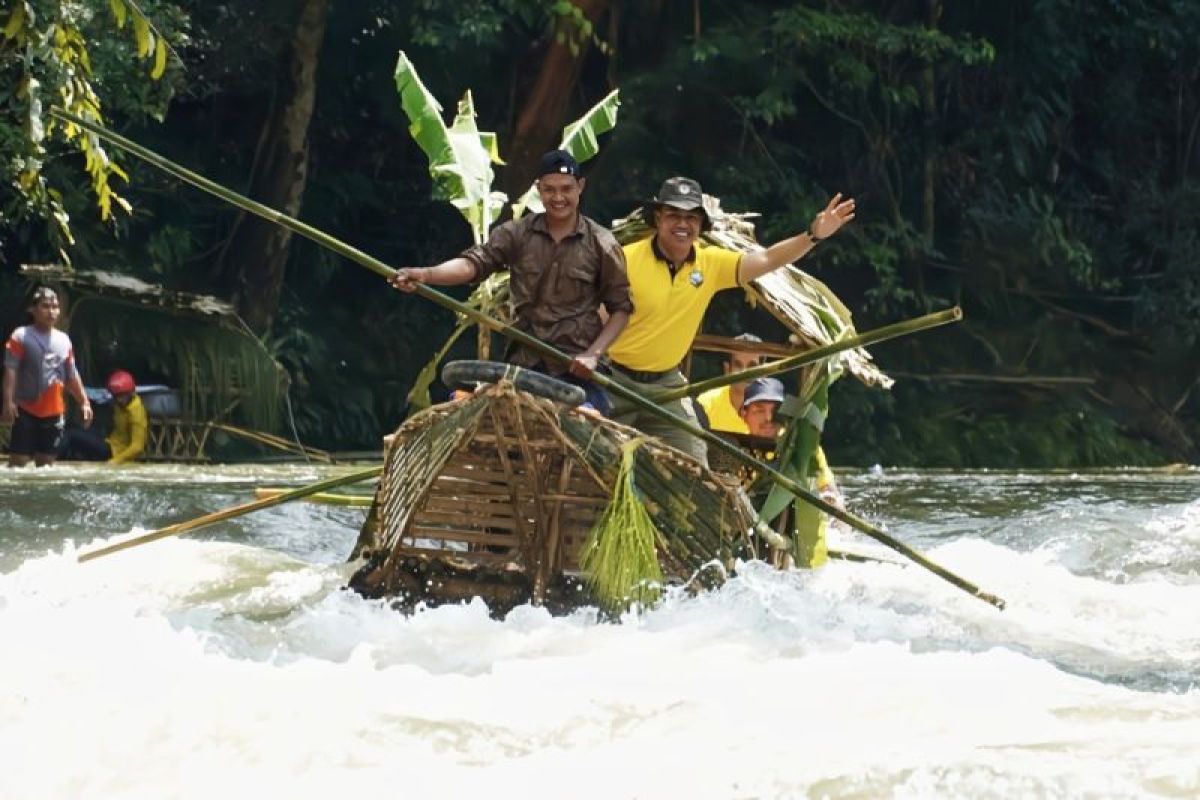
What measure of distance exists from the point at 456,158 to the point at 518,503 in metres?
2.18

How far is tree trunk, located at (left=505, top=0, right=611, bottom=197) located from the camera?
1838 cm

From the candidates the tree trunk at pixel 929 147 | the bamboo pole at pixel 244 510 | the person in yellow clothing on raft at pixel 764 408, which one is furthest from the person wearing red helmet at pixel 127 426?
the bamboo pole at pixel 244 510

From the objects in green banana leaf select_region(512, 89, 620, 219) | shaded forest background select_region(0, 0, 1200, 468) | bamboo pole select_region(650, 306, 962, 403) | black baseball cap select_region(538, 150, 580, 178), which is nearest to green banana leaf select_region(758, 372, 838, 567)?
bamboo pole select_region(650, 306, 962, 403)

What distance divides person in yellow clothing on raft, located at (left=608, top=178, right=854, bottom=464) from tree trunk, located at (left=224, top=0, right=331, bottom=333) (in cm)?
1013

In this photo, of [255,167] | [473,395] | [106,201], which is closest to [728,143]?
[255,167]

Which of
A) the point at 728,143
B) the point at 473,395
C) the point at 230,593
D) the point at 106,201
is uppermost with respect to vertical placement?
the point at 728,143

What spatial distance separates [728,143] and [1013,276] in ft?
10.7

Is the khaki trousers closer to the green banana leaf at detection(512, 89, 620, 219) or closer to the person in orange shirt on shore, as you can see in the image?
the green banana leaf at detection(512, 89, 620, 219)

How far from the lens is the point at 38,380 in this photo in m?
13.9

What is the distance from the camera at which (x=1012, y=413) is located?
68.6 ft

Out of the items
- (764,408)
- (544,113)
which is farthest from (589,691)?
(544,113)

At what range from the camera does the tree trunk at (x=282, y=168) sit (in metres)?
18.0

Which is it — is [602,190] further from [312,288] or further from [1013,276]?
[1013,276]

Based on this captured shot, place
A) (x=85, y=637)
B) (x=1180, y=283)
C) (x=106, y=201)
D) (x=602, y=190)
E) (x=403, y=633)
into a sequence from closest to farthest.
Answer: (x=85, y=637)
(x=403, y=633)
(x=106, y=201)
(x=602, y=190)
(x=1180, y=283)
